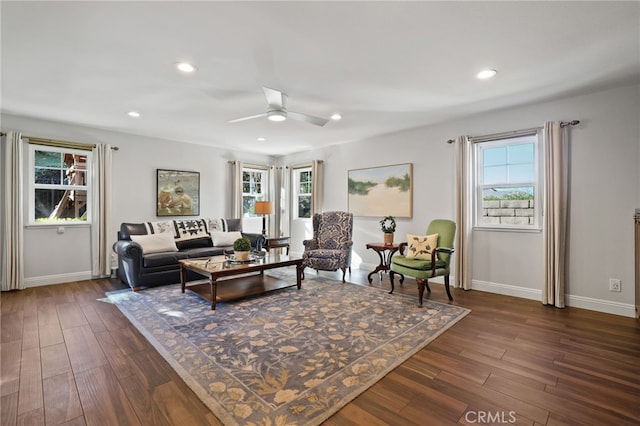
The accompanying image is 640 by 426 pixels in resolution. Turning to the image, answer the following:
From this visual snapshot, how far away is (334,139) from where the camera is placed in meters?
5.78

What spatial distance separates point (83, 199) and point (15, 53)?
291 centimetres

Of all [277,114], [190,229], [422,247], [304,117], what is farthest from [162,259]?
[422,247]

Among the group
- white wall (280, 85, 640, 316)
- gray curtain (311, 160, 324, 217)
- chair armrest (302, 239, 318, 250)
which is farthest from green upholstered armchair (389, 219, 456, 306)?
gray curtain (311, 160, 324, 217)

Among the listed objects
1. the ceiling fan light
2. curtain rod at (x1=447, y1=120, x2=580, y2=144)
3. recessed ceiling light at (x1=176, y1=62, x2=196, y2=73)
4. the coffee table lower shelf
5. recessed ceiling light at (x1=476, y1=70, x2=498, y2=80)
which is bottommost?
the coffee table lower shelf

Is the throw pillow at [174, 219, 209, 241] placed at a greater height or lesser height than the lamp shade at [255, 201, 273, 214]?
lesser

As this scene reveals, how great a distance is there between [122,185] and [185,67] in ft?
11.1

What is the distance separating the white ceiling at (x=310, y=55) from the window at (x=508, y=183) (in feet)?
2.00

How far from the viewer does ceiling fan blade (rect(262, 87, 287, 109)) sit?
2991 mm

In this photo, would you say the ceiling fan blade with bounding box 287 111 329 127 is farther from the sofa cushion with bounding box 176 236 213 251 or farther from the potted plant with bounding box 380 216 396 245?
the sofa cushion with bounding box 176 236 213 251

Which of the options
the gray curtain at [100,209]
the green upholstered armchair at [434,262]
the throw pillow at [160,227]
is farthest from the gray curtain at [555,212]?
the gray curtain at [100,209]

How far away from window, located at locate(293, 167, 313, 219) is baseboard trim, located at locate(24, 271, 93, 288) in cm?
410

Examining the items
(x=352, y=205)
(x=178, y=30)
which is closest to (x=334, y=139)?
(x=352, y=205)

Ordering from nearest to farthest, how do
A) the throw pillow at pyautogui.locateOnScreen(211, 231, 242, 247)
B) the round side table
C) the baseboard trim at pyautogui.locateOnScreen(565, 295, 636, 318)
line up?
the baseboard trim at pyautogui.locateOnScreen(565, 295, 636, 318) < the round side table < the throw pillow at pyautogui.locateOnScreen(211, 231, 242, 247)

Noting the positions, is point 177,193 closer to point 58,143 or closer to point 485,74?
point 58,143
